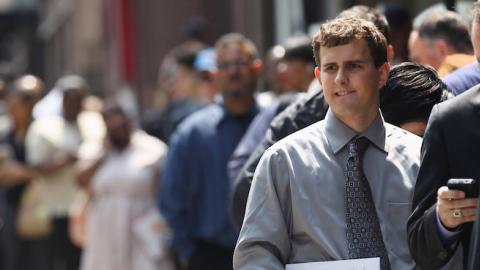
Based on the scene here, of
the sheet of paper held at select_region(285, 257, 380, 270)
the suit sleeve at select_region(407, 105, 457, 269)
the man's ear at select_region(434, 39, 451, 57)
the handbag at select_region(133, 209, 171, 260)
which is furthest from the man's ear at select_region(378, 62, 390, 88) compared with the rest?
the handbag at select_region(133, 209, 171, 260)

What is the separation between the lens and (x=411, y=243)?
4.57m

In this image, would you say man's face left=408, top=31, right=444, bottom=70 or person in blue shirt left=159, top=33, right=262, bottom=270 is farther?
person in blue shirt left=159, top=33, right=262, bottom=270

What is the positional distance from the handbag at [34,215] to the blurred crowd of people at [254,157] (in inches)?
0.7

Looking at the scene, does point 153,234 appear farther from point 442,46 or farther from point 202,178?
point 442,46

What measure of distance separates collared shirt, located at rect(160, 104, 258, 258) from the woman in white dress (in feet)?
4.57

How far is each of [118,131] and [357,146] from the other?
6862 mm

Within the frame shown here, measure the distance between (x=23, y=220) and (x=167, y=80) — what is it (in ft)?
7.69

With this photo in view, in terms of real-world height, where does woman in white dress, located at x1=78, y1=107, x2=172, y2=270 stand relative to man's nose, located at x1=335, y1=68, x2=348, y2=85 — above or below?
below

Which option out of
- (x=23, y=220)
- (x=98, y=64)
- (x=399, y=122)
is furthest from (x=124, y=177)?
(x=98, y=64)

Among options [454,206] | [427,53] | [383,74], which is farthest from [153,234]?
[454,206]

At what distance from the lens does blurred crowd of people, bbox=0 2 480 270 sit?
4801mm

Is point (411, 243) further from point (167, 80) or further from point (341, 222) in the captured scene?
point (167, 80)

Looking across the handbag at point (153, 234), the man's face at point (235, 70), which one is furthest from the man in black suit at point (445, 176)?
the handbag at point (153, 234)

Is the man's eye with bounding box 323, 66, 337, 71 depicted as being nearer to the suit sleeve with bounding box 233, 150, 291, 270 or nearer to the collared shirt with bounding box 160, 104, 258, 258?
the suit sleeve with bounding box 233, 150, 291, 270
